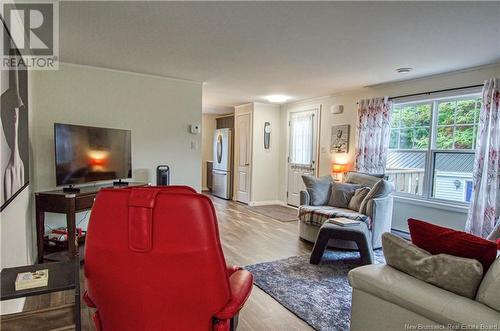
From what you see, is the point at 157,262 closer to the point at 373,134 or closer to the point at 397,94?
the point at 373,134

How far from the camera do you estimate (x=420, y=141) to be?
4355 mm

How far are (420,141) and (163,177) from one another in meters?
3.77

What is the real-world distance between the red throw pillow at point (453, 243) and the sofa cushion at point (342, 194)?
2633 mm

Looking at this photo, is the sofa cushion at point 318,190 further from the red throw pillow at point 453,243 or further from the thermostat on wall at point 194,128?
the red throw pillow at point 453,243

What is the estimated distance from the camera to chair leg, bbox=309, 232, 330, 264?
3.20m

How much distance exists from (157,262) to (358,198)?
3.47 m

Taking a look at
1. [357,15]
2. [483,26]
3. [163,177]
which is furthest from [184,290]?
[163,177]

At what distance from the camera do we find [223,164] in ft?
24.4

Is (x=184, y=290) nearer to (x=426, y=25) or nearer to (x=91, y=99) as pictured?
(x=426, y=25)

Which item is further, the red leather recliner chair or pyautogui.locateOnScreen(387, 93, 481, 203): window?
pyautogui.locateOnScreen(387, 93, 481, 203): window

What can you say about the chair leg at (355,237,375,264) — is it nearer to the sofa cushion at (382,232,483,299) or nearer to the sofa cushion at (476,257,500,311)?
the sofa cushion at (382,232,483,299)

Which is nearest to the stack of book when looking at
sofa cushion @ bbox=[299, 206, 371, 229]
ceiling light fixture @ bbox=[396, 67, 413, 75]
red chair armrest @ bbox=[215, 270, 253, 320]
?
red chair armrest @ bbox=[215, 270, 253, 320]

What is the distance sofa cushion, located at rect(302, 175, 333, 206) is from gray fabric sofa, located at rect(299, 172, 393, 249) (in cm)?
8

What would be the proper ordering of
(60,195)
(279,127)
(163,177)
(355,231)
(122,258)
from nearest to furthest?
(122,258), (60,195), (355,231), (163,177), (279,127)
